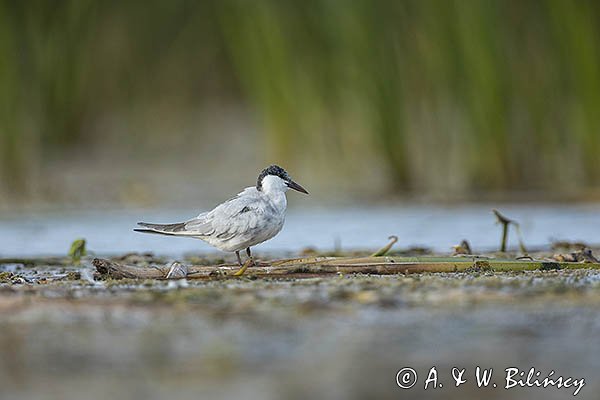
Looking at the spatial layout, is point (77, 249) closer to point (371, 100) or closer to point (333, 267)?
point (333, 267)

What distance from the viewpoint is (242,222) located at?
442cm

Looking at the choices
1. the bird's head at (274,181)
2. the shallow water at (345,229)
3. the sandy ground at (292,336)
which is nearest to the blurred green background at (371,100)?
the shallow water at (345,229)

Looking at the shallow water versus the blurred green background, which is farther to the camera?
the blurred green background

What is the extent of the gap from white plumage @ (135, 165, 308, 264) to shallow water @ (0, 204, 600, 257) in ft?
4.22

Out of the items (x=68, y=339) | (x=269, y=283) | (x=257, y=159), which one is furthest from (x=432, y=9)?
(x=68, y=339)

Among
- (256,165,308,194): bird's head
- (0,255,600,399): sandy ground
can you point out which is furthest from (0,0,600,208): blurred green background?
(0,255,600,399): sandy ground

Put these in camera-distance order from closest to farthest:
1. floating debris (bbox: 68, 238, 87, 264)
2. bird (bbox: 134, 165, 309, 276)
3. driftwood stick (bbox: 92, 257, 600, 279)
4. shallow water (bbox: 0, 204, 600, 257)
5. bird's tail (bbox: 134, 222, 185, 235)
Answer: driftwood stick (bbox: 92, 257, 600, 279)
bird (bbox: 134, 165, 309, 276)
bird's tail (bbox: 134, 222, 185, 235)
floating debris (bbox: 68, 238, 87, 264)
shallow water (bbox: 0, 204, 600, 257)

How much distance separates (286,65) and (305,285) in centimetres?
576

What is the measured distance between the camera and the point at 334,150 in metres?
10.6

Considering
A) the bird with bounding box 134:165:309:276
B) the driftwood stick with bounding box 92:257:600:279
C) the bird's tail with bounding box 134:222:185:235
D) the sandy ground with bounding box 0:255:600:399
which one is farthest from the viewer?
the bird's tail with bounding box 134:222:185:235

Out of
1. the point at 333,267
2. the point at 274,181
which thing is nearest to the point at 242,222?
the point at 274,181

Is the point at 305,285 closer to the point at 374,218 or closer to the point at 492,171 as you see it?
the point at 374,218

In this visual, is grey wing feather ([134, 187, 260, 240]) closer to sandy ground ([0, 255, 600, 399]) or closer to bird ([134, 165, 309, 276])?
bird ([134, 165, 309, 276])

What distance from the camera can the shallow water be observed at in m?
6.33
